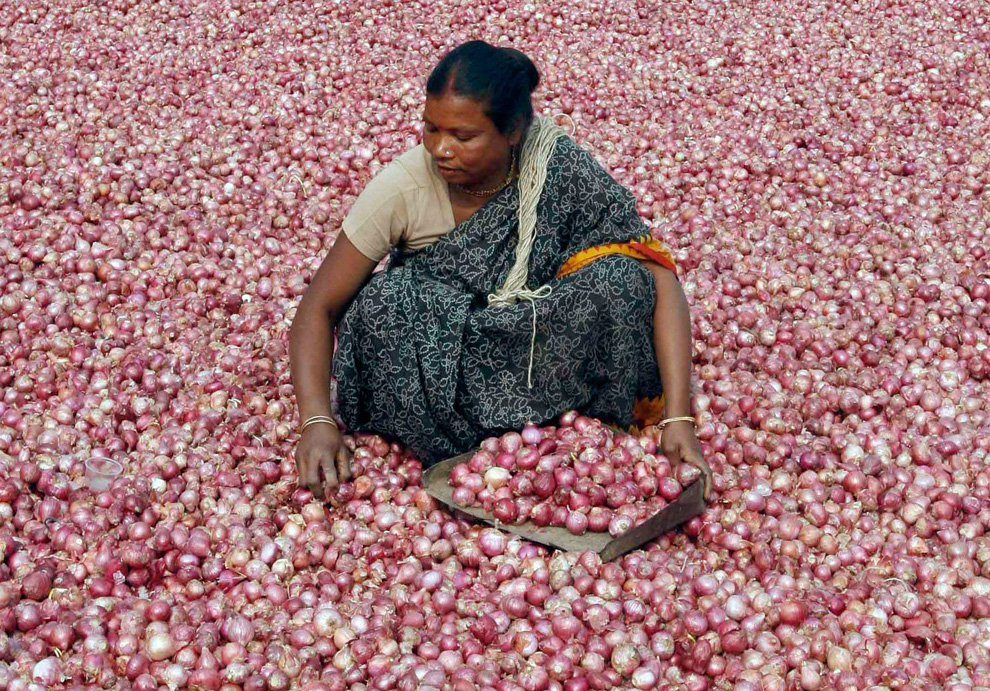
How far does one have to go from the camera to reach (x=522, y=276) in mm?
2736

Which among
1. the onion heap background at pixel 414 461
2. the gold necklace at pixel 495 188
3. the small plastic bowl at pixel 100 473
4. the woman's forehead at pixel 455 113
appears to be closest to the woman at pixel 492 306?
the gold necklace at pixel 495 188

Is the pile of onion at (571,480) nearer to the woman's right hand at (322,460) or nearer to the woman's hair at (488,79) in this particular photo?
the woman's right hand at (322,460)

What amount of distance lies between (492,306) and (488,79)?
0.61 m

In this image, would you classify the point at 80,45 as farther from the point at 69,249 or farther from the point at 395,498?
the point at 395,498

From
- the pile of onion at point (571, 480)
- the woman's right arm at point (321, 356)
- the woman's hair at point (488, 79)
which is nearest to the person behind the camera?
the woman's hair at point (488, 79)

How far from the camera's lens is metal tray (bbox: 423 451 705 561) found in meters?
2.54

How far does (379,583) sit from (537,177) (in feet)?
3.74

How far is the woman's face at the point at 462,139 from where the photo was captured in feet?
8.11

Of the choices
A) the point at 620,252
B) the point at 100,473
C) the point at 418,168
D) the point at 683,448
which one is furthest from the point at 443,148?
the point at 100,473

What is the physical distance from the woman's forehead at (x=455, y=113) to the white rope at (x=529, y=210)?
22 centimetres

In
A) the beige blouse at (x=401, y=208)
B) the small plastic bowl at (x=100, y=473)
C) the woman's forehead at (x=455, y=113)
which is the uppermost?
the woman's forehead at (x=455, y=113)

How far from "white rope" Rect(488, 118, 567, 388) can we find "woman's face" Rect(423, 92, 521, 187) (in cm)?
9

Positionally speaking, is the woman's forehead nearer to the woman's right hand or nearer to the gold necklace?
the gold necklace

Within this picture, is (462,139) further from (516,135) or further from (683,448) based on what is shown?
(683,448)
